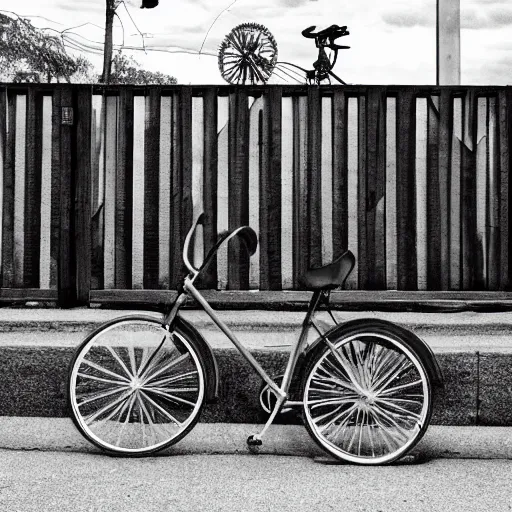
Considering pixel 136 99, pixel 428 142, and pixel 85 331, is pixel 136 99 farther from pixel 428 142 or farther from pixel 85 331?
pixel 428 142

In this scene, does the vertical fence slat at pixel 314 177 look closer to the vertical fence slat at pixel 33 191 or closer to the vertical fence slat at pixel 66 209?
the vertical fence slat at pixel 66 209

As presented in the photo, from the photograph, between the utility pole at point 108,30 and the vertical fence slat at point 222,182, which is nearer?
the vertical fence slat at point 222,182

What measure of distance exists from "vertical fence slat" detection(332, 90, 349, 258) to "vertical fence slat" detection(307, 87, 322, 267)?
0.34ft

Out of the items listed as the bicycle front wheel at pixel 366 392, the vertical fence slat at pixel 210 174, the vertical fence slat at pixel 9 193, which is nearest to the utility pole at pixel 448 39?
the vertical fence slat at pixel 210 174

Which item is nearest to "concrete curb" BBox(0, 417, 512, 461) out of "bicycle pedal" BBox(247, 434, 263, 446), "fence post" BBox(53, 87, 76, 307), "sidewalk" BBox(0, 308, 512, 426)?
"sidewalk" BBox(0, 308, 512, 426)

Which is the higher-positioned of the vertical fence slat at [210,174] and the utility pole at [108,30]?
the utility pole at [108,30]

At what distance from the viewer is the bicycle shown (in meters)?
4.76

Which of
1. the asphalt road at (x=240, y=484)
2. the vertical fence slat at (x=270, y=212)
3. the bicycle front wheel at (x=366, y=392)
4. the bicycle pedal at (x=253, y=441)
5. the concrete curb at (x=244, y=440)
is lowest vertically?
the asphalt road at (x=240, y=484)

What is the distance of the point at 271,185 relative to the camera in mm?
6516

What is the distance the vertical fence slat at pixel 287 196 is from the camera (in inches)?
256

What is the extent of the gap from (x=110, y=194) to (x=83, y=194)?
0.64 feet

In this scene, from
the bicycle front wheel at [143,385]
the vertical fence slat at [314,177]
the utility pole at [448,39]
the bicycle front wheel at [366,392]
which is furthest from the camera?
the utility pole at [448,39]

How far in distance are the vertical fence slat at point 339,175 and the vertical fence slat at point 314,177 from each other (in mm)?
104

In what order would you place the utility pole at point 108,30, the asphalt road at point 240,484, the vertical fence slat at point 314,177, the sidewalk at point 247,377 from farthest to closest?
the utility pole at point 108,30 → the vertical fence slat at point 314,177 → the sidewalk at point 247,377 → the asphalt road at point 240,484
